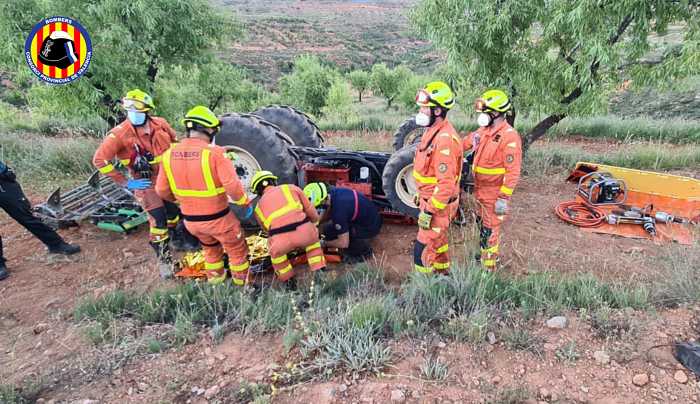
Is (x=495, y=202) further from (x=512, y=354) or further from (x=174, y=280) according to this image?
(x=174, y=280)

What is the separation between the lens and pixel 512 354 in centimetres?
252

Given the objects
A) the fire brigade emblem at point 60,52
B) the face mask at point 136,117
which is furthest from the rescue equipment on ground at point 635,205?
the fire brigade emblem at point 60,52

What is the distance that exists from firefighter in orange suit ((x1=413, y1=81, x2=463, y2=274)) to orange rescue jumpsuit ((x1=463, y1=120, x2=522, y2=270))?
1.37ft

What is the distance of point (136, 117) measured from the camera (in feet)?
13.9

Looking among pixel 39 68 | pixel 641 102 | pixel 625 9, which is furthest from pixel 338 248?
pixel 641 102

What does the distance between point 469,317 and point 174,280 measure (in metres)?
3.03

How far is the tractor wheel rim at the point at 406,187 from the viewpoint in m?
4.51

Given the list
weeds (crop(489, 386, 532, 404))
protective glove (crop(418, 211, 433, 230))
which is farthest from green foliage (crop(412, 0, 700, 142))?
weeds (crop(489, 386, 532, 404))

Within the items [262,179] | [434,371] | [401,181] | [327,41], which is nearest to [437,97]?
[401,181]

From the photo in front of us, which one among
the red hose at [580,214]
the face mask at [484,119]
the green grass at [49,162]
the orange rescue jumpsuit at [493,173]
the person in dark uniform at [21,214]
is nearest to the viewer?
the orange rescue jumpsuit at [493,173]

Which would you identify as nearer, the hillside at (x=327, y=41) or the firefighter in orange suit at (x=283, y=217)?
the firefighter in orange suit at (x=283, y=217)

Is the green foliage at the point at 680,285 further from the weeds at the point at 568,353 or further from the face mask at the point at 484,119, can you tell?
the face mask at the point at 484,119

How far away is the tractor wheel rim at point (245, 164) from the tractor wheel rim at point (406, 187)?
1.62 metres

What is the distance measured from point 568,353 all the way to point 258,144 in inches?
141
